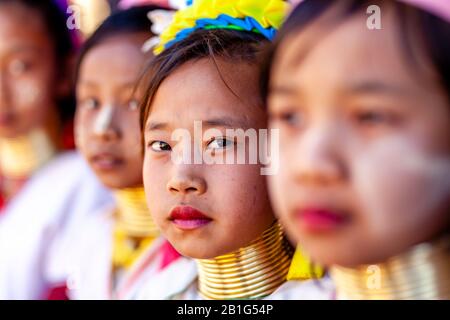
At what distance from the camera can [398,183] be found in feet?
3.17

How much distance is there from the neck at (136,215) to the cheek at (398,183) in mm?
802

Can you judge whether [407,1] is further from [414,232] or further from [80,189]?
[80,189]

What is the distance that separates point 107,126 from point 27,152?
567 mm

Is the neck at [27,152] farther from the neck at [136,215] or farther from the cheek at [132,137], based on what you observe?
the cheek at [132,137]

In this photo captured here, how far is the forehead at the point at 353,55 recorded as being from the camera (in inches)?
38.5

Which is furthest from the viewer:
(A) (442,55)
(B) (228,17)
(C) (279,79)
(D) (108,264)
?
(D) (108,264)

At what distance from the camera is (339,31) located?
40.0 inches

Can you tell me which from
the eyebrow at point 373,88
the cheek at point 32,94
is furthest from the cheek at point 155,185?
the cheek at point 32,94

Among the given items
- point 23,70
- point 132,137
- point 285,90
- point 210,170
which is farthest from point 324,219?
point 23,70

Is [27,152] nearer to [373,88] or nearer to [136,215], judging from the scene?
[136,215]

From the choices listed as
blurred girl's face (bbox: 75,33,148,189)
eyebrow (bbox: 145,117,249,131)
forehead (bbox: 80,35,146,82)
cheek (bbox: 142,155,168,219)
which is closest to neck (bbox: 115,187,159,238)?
blurred girl's face (bbox: 75,33,148,189)
